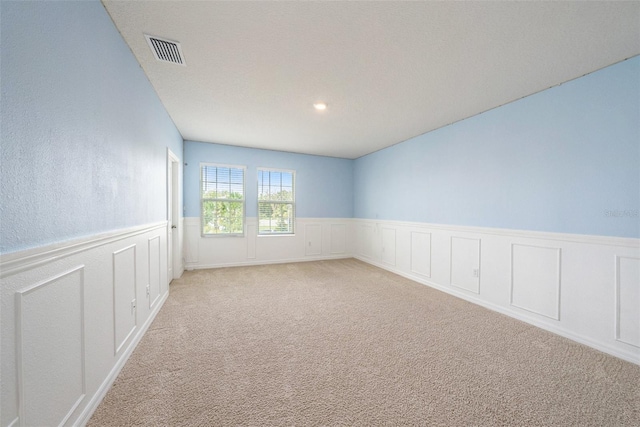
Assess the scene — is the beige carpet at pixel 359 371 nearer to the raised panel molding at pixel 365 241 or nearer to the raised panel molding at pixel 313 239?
the raised panel molding at pixel 365 241

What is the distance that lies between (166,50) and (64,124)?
1.20 metres

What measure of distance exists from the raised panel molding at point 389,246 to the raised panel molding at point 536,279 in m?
2.09

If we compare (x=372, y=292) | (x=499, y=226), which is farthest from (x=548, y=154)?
(x=372, y=292)

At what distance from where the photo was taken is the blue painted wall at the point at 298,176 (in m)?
4.86

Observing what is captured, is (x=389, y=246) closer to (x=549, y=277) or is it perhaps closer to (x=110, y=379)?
(x=549, y=277)

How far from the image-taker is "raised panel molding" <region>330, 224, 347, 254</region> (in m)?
6.08

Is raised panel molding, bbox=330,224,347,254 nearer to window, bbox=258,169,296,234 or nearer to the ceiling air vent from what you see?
window, bbox=258,169,296,234

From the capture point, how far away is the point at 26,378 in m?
1.01

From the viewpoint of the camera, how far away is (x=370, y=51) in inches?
80.2

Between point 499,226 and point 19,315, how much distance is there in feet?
13.1

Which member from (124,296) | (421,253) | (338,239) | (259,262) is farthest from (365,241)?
(124,296)

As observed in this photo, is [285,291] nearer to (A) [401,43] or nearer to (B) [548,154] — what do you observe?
(A) [401,43]

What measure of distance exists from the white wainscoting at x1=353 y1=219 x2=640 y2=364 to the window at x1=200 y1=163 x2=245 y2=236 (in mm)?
3621

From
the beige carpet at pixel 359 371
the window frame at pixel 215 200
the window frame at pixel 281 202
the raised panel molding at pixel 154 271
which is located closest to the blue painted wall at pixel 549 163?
the beige carpet at pixel 359 371
